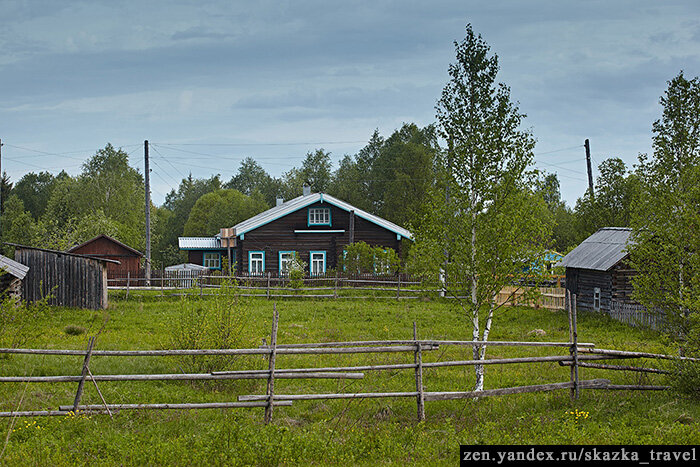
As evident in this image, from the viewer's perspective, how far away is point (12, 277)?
2180 cm

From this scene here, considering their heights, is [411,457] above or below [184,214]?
below

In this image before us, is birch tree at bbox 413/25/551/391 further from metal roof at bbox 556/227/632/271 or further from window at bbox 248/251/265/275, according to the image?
window at bbox 248/251/265/275

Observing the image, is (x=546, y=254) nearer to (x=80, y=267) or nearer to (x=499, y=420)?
(x=499, y=420)

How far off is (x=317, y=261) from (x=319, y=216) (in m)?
2.78

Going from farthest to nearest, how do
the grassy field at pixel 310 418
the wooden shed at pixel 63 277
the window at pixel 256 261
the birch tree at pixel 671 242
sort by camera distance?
the window at pixel 256 261 < the wooden shed at pixel 63 277 < the birch tree at pixel 671 242 < the grassy field at pixel 310 418

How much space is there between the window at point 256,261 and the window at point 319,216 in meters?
3.63

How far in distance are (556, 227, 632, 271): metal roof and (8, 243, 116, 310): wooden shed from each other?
60.6ft

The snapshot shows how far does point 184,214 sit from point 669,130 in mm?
62193

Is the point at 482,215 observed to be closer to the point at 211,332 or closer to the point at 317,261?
the point at 211,332

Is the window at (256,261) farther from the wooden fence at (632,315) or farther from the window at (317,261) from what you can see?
the wooden fence at (632,315)

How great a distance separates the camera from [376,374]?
13.5 m

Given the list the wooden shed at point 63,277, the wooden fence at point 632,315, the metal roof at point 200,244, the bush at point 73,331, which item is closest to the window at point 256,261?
the metal roof at point 200,244

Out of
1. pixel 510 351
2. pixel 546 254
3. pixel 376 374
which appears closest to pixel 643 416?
pixel 546 254

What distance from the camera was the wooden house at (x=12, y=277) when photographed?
20922mm
